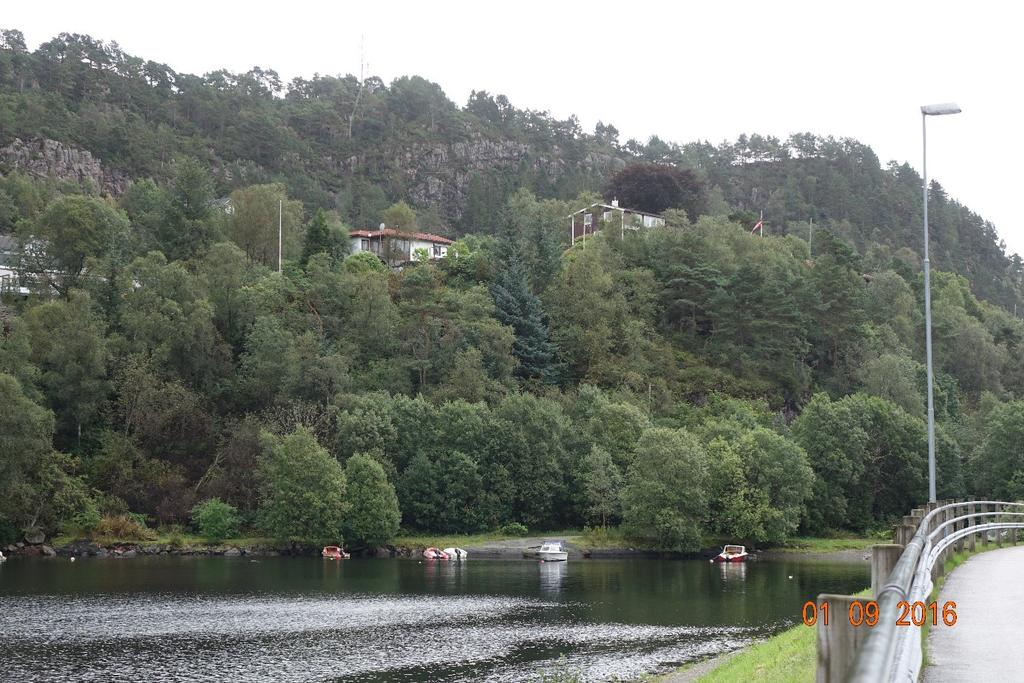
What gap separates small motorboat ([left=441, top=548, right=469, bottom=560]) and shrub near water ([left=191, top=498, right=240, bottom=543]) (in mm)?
18089

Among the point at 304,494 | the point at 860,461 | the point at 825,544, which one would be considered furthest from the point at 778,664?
the point at 860,461

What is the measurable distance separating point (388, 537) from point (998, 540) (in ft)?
184

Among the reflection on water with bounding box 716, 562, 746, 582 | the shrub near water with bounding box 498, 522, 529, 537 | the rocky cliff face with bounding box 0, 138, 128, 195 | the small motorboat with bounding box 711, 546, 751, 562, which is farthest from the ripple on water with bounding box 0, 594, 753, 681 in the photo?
the rocky cliff face with bounding box 0, 138, 128, 195

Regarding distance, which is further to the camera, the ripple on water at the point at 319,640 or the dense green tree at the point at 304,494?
the dense green tree at the point at 304,494

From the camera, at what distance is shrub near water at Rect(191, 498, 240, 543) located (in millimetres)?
83188

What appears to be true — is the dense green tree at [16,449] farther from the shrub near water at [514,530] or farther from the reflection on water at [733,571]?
the reflection on water at [733,571]

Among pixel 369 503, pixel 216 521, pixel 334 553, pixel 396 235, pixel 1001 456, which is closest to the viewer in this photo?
pixel 334 553

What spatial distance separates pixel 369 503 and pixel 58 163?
101 metres

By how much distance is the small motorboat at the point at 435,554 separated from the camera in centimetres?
7856

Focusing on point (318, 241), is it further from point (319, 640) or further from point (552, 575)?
point (319, 640)

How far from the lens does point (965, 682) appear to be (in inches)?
461

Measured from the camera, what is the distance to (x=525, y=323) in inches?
4134

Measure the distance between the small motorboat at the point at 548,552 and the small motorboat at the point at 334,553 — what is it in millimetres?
13818

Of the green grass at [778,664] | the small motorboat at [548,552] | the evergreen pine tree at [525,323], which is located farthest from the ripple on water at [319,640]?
the evergreen pine tree at [525,323]
